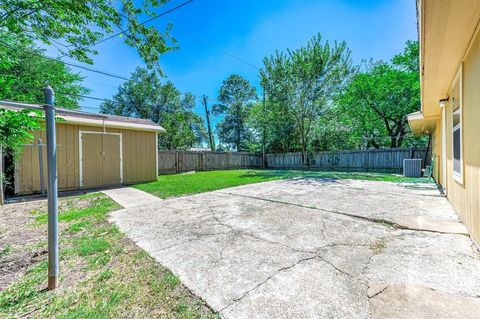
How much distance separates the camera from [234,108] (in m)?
25.3

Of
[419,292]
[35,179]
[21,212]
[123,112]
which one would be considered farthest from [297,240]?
[123,112]

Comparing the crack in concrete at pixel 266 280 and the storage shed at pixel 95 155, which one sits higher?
the storage shed at pixel 95 155

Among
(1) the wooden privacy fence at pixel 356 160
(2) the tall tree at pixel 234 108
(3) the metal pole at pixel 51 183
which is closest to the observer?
(3) the metal pole at pixel 51 183

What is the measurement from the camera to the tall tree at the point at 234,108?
25016mm

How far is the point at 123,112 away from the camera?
24.3m

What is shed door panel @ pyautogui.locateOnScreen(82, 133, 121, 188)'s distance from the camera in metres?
7.46

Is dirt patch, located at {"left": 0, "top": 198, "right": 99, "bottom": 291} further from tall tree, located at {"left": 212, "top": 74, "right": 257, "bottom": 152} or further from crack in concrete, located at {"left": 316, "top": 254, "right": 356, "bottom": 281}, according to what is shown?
tall tree, located at {"left": 212, "top": 74, "right": 257, "bottom": 152}

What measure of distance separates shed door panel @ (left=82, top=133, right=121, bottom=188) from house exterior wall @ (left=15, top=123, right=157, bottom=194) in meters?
0.21

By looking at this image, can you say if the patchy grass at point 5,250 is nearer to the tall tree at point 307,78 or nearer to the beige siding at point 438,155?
the beige siding at point 438,155

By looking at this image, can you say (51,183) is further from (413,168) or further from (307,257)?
(413,168)

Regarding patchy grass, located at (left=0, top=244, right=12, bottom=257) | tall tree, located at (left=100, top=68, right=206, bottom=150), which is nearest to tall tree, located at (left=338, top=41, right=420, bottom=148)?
tall tree, located at (left=100, top=68, right=206, bottom=150)

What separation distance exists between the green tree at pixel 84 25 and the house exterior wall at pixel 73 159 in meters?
5.42

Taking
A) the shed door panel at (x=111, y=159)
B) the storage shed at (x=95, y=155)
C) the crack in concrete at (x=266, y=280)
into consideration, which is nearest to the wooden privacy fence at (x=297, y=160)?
the storage shed at (x=95, y=155)

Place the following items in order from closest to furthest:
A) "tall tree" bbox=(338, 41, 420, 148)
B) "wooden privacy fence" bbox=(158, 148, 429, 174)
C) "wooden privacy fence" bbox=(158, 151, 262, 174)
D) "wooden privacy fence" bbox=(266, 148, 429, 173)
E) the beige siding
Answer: the beige siding < "wooden privacy fence" bbox=(266, 148, 429, 173) < "wooden privacy fence" bbox=(158, 148, 429, 174) < "wooden privacy fence" bbox=(158, 151, 262, 174) < "tall tree" bbox=(338, 41, 420, 148)
